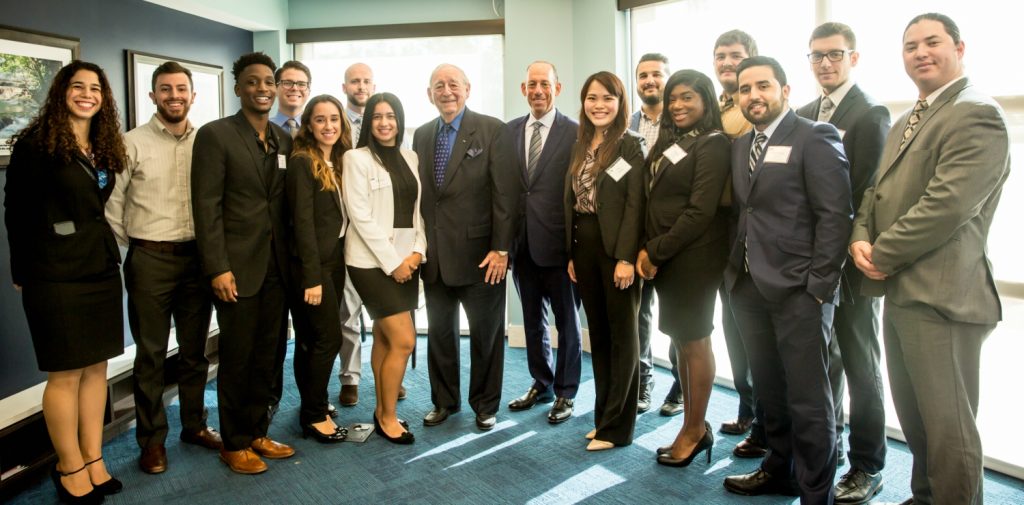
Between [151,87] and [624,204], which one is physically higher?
[151,87]

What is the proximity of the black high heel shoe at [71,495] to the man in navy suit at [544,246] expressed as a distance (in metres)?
1.83

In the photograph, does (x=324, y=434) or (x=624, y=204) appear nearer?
(x=624, y=204)

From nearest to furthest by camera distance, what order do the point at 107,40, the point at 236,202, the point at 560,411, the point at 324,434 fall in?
1. the point at 236,202
2. the point at 324,434
3. the point at 560,411
4. the point at 107,40

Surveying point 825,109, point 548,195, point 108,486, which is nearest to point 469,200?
point 548,195

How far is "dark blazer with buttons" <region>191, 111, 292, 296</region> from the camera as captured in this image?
8.72 feet

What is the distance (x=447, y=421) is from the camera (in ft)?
11.3

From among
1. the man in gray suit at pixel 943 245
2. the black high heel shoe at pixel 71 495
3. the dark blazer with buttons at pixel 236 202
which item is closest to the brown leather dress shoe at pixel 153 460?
the black high heel shoe at pixel 71 495

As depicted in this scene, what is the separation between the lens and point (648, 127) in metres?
3.47

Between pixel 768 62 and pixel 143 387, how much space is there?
2.72m

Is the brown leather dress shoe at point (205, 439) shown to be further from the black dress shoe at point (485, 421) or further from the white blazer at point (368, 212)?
the black dress shoe at point (485, 421)

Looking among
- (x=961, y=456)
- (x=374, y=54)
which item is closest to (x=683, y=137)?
(x=961, y=456)

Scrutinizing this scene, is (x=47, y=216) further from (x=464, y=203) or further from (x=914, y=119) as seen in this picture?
(x=914, y=119)

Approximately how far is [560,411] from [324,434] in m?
1.12

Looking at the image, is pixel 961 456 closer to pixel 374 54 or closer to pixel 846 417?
pixel 846 417
